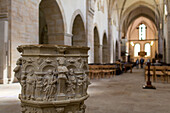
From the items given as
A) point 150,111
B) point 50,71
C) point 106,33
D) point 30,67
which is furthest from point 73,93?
point 106,33

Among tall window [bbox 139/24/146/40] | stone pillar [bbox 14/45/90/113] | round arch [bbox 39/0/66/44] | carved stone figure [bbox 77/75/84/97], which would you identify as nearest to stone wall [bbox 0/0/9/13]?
round arch [bbox 39/0/66/44]

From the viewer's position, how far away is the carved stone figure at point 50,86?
8.41 ft

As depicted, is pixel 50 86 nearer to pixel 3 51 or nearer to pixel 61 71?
pixel 61 71

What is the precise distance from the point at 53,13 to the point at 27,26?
302 centimetres

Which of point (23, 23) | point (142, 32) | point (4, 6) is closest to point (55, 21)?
point (23, 23)

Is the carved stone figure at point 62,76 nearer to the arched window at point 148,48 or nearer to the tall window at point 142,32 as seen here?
the arched window at point 148,48

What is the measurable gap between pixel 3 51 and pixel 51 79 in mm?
5281

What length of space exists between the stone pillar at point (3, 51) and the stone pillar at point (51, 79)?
4.71 metres

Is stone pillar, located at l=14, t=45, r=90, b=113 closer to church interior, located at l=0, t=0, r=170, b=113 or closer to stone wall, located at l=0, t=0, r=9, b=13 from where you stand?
church interior, located at l=0, t=0, r=170, b=113

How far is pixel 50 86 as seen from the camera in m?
2.56

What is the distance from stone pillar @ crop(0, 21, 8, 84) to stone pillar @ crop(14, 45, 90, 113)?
15.4ft

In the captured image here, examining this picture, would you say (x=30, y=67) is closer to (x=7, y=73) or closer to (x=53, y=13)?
(x=7, y=73)

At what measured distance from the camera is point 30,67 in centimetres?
268

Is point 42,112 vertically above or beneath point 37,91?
beneath
